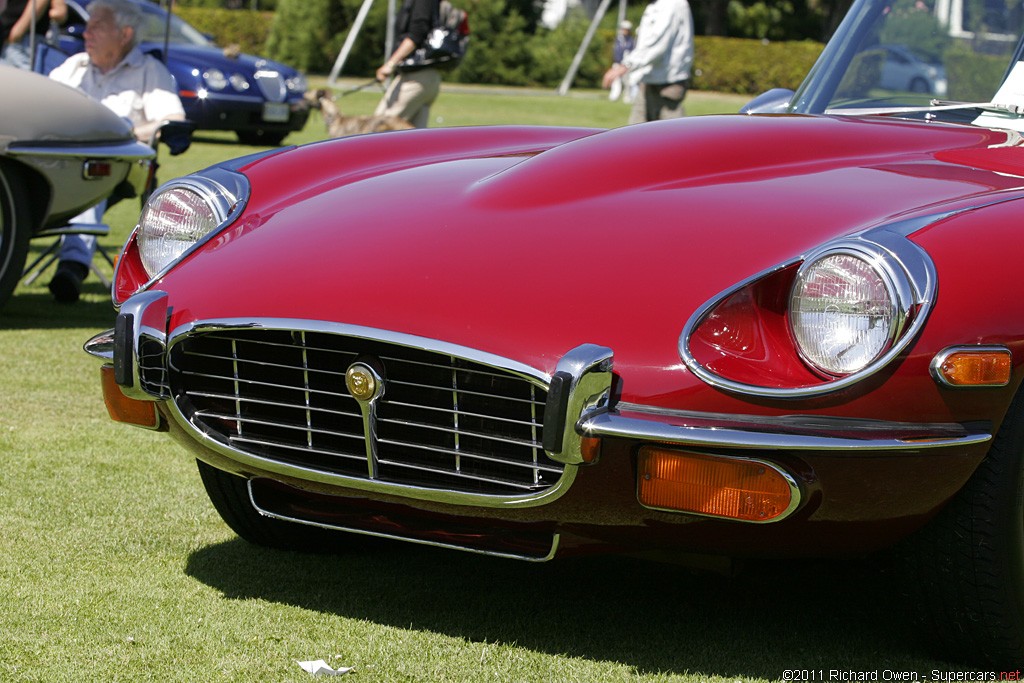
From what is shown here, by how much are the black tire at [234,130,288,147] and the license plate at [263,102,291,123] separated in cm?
19

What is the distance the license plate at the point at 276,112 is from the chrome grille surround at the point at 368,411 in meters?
12.1

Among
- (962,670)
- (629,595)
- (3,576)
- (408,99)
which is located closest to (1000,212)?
(962,670)

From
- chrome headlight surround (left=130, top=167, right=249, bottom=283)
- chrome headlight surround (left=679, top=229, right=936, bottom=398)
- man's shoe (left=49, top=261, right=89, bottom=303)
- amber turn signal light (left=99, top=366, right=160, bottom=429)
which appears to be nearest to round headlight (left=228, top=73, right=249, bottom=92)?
man's shoe (left=49, top=261, right=89, bottom=303)

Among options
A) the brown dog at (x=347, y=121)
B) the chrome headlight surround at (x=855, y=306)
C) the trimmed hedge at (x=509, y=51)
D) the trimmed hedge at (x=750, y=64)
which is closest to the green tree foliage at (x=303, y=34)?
the trimmed hedge at (x=509, y=51)

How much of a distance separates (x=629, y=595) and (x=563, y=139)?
50.1 inches

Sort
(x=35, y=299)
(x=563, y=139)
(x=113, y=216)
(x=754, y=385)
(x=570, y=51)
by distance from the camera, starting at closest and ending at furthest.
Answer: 1. (x=754, y=385)
2. (x=563, y=139)
3. (x=35, y=299)
4. (x=113, y=216)
5. (x=570, y=51)

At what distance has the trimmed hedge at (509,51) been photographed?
32219mm

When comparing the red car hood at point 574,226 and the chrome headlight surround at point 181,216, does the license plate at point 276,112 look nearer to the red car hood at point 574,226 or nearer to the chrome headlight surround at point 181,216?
the red car hood at point 574,226

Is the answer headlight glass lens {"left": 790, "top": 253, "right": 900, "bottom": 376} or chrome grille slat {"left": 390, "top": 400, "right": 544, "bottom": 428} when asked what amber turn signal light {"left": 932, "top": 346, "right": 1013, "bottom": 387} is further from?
chrome grille slat {"left": 390, "top": 400, "right": 544, "bottom": 428}

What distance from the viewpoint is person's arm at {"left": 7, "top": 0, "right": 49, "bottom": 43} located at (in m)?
7.21

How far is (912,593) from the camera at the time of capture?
96.0 inches

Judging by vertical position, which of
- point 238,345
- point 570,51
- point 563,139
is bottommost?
point 570,51

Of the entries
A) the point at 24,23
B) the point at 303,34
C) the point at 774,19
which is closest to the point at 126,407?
the point at 24,23

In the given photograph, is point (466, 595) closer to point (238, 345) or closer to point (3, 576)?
point (238, 345)
